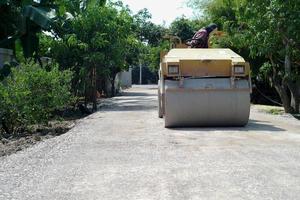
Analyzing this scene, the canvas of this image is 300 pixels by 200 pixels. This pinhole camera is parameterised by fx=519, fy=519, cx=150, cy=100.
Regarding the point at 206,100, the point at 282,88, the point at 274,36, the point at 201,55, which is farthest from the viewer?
the point at 282,88

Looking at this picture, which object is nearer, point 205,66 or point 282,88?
point 205,66

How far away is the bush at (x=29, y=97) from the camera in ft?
41.0

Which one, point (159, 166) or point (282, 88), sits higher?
point (282, 88)

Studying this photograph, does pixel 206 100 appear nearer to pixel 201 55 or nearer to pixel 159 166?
pixel 201 55

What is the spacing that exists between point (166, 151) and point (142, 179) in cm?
230

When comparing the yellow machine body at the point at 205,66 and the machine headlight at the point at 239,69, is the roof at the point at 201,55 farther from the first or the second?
the machine headlight at the point at 239,69

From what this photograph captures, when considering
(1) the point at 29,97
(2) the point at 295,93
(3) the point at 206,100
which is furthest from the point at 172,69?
(2) the point at 295,93

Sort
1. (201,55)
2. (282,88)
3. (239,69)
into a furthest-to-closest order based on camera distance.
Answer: (282,88) → (201,55) → (239,69)

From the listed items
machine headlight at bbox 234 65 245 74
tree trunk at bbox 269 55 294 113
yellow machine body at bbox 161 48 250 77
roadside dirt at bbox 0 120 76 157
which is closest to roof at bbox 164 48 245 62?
yellow machine body at bbox 161 48 250 77

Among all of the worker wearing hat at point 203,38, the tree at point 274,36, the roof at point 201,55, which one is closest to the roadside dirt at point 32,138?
the roof at point 201,55

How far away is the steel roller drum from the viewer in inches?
484

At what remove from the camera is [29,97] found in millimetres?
13250

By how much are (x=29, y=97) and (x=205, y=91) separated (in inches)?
177

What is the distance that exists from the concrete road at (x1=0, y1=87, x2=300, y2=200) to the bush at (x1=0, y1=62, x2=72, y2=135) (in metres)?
1.83
